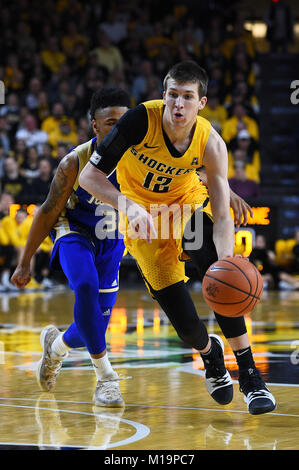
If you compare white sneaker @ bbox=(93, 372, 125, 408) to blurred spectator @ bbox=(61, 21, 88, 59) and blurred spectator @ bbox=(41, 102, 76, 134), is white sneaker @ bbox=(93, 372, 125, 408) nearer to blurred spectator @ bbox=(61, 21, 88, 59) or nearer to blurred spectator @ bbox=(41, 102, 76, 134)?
blurred spectator @ bbox=(41, 102, 76, 134)

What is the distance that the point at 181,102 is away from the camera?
13.1 ft

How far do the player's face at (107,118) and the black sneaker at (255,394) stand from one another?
60.1 inches

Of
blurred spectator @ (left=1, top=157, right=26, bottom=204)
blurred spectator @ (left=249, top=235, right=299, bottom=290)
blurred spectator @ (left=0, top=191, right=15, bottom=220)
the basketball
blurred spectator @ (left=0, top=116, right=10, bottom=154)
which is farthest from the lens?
blurred spectator @ (left=0, top=116, right=10, bottom=154)

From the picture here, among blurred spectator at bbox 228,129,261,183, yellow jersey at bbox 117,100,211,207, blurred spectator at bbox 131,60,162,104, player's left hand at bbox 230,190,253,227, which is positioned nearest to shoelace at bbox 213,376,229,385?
player's left hand at bbox 230,190,253,227

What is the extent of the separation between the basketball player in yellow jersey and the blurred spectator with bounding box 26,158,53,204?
793cm

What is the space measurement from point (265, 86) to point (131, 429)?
1350 cm

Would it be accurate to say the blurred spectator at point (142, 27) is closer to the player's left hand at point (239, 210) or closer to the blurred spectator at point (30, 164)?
the blurred spectator at point (30, 164)

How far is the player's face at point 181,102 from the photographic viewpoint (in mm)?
3980

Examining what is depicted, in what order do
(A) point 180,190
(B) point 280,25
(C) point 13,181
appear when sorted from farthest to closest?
(B) point 280,25, (C) point 13,181, (A) point 180,190

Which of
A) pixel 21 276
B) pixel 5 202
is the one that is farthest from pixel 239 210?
pixel 5 202

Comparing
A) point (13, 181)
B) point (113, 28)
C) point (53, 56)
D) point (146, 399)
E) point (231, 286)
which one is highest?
point (113, 28)

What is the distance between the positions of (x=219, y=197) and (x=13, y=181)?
349 inches

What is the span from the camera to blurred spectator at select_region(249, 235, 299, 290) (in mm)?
12297

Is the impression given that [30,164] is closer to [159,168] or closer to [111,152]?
[159,168]
